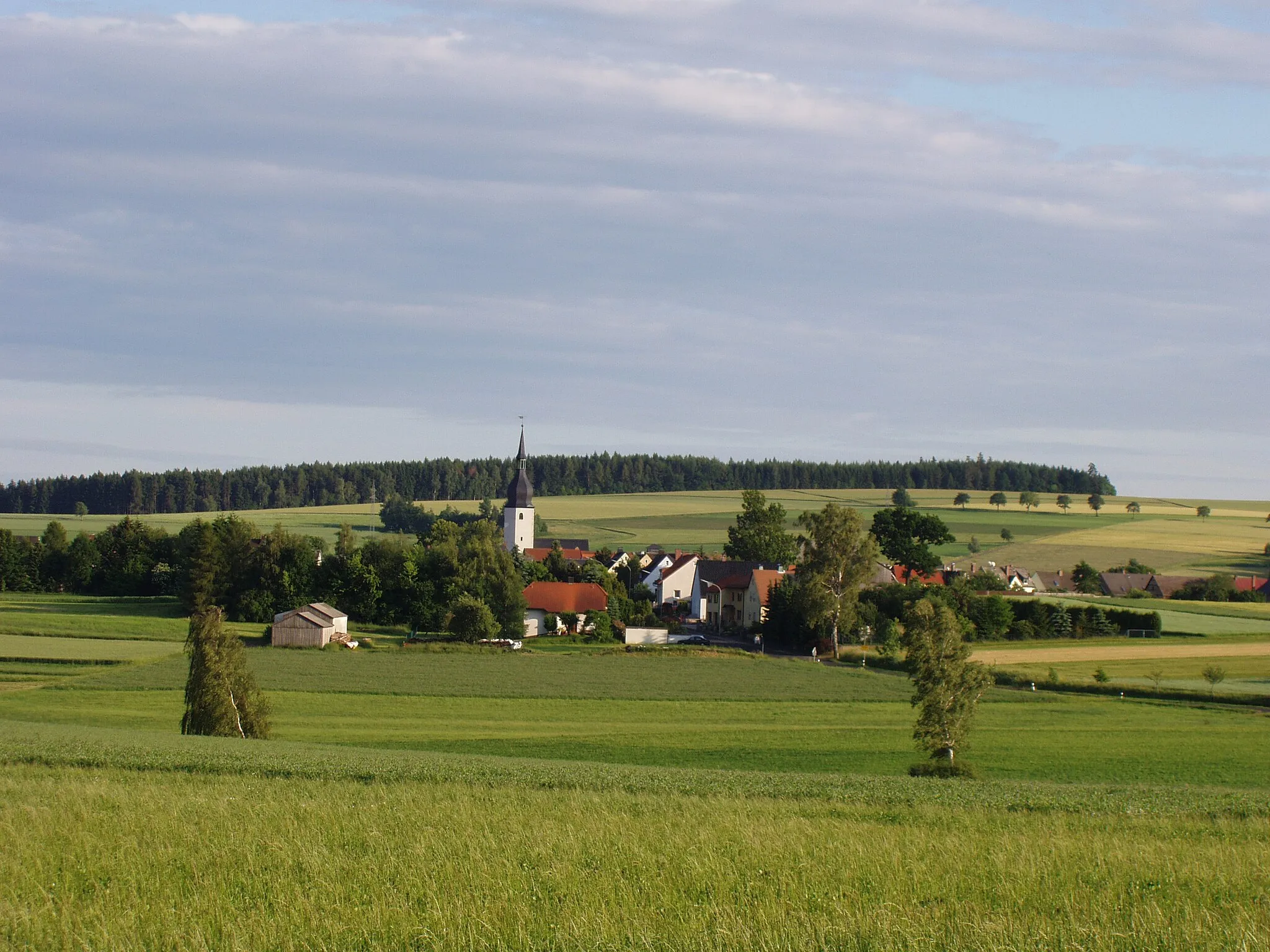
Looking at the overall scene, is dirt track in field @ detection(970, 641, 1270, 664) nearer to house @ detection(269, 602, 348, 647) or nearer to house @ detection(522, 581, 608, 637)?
house @ detection(522, 581, 608, 637)

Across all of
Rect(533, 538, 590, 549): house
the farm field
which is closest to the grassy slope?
Rect(533, 538, 590, 549): house

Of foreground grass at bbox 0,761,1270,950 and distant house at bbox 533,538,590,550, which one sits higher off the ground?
foreground grass at bbox 0,761,1270,950

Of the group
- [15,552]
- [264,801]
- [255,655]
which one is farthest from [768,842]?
[15,552]

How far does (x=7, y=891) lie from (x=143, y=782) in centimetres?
796

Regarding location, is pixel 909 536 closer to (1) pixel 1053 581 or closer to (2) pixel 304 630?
(1) pixel 1053 581

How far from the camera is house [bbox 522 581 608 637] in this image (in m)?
82.7

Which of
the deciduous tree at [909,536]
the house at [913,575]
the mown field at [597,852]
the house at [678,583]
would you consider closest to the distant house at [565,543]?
the house at [678,583]

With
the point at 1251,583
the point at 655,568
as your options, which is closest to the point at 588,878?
the point at 655,568

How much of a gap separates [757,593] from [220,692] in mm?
57194

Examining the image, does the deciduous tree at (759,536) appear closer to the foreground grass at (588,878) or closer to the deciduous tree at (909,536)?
the deciduous tree at (909,536)

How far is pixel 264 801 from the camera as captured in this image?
14477mm

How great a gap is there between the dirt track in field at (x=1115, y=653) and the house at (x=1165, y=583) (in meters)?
46.1

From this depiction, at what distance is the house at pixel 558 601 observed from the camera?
82688 mm

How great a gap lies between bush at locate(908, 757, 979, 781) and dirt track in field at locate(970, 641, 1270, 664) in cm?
3036
